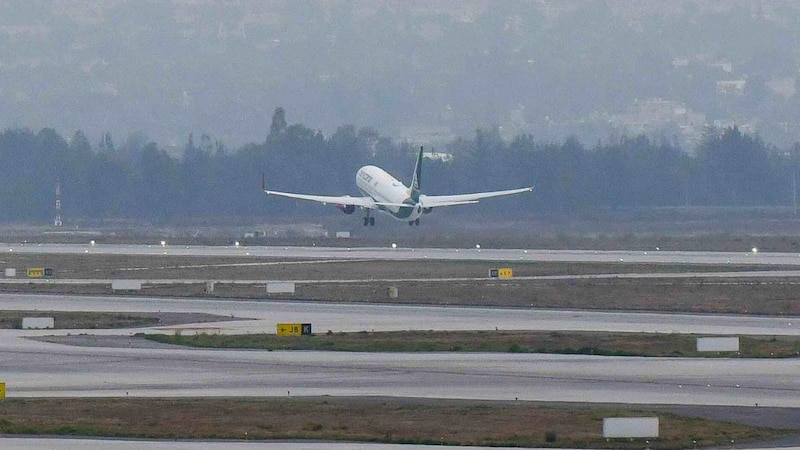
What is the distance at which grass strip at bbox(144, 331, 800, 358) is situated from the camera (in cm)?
5031

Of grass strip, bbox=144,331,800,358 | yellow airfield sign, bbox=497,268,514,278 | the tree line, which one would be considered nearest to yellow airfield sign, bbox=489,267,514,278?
yellow airfield sign, bbox=497,268,514,278

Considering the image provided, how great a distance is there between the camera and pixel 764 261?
314 feet

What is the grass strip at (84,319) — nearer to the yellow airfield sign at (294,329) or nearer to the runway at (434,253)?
the yellow airfield sign at (294,329)

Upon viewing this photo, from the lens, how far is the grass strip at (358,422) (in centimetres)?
3319

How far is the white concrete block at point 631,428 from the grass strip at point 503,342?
16.8 metres

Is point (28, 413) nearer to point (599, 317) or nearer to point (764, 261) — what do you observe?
point (599, 317)

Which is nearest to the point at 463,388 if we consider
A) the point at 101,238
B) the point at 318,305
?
the point at 318,305

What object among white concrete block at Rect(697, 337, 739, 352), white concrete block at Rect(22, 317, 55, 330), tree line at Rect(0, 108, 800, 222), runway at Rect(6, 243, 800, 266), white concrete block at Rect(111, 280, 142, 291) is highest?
tree line at Rect(0, 108, 800, 222)

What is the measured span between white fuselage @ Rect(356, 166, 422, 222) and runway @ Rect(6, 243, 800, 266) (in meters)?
5.32

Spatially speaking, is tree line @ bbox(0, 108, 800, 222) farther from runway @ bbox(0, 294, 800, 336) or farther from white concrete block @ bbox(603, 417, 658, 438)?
white concrete block @ bbox(603, 417, 658, 438)

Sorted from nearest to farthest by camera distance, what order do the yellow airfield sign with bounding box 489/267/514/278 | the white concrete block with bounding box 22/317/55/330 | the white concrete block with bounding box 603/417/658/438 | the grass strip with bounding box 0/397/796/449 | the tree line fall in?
the white concrete block with bounding box 603/417/658/438 → the grass strip with bounding box 0/397/796/449 → the white concrete block with bounding box 22/317/55/330 → the yellow airfield sign with bounding box 489/267/514/278 → the tree line

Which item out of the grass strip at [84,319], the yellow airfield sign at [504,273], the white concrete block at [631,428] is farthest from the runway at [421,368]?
the yellow airfield sign at [504,273]

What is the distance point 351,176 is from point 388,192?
57392 millimetres

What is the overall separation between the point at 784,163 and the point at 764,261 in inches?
3707
